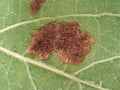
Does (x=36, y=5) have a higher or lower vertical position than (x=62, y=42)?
higher

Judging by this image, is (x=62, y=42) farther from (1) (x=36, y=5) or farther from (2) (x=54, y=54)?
(1) (x=36, y=5)

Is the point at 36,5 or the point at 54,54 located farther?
the point at 36,5

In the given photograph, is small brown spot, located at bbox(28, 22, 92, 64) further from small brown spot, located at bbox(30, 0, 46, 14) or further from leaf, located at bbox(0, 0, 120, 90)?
small brown spot, located at bbox(30, 0, 46, 14)

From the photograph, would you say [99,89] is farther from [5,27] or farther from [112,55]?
[5,27]

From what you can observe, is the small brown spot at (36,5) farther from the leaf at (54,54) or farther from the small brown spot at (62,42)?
the small brown spot at (62,42)

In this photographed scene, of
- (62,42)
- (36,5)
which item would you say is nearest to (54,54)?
(62,42)

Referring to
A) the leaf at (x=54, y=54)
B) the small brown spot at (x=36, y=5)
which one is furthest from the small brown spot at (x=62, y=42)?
the small brown spot at (x=36, y=5)
